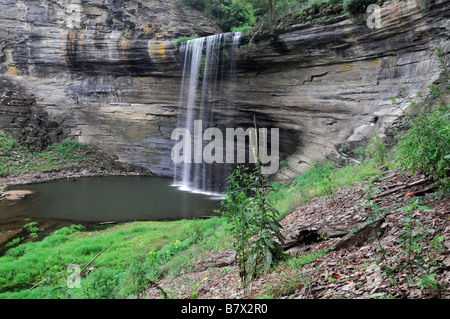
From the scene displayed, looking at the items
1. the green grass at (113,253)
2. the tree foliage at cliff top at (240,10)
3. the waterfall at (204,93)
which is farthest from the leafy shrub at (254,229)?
the tree foliage at cliff top at (240,10)

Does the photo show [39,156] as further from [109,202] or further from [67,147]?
[109,202]

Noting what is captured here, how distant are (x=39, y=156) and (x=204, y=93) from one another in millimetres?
13572

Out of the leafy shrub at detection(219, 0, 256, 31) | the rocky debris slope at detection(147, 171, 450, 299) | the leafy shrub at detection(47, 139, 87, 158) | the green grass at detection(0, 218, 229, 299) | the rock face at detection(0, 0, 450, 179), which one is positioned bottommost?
the green grass at detection(0, 218, 229, 299)

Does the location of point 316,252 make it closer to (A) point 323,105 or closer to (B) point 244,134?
(A) point 323,105

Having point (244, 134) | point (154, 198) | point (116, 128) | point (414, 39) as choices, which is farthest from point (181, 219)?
point (116, 128)

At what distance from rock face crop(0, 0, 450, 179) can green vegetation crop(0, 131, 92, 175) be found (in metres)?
1.19

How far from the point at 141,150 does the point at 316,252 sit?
1991cm

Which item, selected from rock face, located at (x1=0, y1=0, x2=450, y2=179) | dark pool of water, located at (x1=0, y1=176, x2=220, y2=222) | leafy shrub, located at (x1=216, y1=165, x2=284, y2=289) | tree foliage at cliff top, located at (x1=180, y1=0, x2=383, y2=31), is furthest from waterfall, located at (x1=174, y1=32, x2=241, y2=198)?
leafy shrub, located at (x1=216, y1=165, x2=284, y2=289)

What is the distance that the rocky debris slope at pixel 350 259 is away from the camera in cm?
219

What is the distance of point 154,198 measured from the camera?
48.6 ft

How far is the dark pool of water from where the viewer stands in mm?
11805

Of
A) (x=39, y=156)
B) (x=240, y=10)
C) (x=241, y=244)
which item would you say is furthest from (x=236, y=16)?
(x=241, y=244)

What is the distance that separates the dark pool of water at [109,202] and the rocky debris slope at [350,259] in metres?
7.71

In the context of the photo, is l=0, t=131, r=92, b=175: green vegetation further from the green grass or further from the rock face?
the green grass
